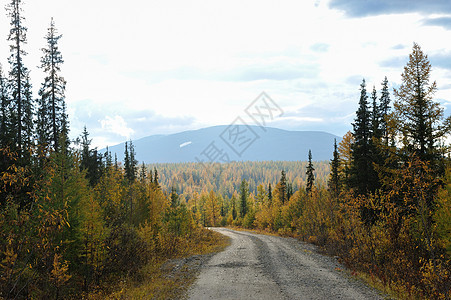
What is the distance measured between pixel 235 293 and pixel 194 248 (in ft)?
43.6

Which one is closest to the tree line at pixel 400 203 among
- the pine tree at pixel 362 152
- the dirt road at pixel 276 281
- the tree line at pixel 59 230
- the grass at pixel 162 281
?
the pine tree at pixel 362 152

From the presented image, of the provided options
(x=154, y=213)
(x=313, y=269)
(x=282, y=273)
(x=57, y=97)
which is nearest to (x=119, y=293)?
(x=282, y=273)

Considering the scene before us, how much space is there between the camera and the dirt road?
34.2 feet

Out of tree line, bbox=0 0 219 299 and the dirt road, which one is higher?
tree line, bbox=0 0 219 299

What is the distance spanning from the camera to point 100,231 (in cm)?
1238

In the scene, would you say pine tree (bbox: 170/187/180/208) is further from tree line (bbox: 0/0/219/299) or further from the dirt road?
the dirt road

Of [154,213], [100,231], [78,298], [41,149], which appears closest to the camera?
[41,149]

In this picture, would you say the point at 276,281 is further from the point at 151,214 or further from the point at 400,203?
the point at 151,214

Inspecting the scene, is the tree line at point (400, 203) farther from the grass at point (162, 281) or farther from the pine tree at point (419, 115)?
the grass at point (162, 281)

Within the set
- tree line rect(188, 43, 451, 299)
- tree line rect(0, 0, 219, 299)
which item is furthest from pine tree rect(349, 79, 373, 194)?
tree line rect(0, 0, 219, 299)

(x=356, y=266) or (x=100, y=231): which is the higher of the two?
(x=100, y=231)

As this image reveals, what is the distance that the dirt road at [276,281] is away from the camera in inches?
410

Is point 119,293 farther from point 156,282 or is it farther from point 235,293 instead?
point 235,293

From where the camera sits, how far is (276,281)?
12.1 meters
